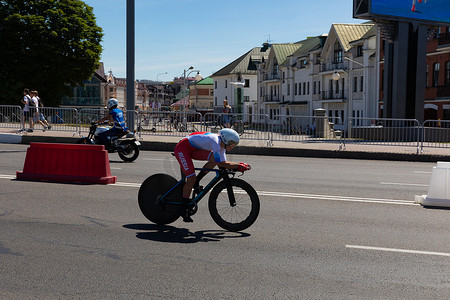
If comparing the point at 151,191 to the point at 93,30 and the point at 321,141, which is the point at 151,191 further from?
the point at 93,30

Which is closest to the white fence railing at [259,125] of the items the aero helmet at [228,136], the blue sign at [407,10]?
the blue sign at [407,10]

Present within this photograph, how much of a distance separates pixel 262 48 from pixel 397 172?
101 metres

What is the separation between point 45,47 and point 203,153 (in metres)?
48.6

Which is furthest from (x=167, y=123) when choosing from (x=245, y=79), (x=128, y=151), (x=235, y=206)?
(x=245, y=79)

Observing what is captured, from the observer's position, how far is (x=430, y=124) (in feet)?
71.0

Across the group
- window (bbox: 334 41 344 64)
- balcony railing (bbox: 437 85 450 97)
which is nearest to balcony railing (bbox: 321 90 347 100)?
window (bbox: 334 41 344 64)

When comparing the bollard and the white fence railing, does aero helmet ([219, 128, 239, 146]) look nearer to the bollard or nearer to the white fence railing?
the bollard

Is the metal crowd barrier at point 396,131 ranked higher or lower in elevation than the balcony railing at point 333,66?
lower

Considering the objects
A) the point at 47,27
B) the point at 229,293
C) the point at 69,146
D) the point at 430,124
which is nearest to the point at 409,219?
the point at 229,293

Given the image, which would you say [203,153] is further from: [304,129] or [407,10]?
[407,10]

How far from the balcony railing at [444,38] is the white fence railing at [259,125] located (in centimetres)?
2565

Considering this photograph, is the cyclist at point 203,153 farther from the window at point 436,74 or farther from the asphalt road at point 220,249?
the window at point 436,74

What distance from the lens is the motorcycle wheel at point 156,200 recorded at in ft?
24.8

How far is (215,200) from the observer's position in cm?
736
